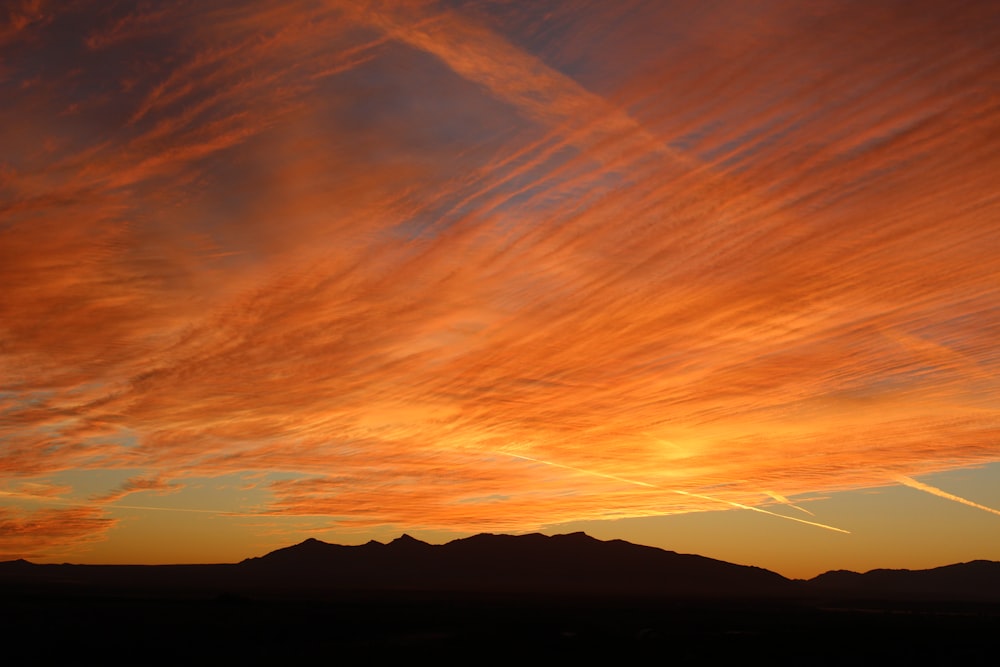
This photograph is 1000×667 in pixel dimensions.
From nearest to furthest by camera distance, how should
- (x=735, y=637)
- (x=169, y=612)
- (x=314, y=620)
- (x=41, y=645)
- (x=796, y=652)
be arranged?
(x=41, y=645)
(x=796, y=652)
(x=735, y=637)
(x=314, y=620)
(x=169, y=612)

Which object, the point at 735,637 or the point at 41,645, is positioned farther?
the point at 735,637

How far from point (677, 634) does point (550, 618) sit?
2160 cm

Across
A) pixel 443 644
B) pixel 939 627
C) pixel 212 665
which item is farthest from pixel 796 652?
pixel 939 627

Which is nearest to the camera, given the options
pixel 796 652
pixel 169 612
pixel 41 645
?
pixel 41 645

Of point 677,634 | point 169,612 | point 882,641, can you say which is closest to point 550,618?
point 677,634

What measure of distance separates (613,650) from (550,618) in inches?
1286

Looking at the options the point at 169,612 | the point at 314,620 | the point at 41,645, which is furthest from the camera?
the point at 169,612

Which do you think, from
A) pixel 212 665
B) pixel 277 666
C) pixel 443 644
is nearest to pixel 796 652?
pixel 443 644

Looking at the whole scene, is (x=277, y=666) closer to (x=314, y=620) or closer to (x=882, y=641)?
(x=314, y=620)

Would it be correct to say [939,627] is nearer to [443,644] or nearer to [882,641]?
[882,641]

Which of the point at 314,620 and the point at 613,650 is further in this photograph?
the point at 314,620

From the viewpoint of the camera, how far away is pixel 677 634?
59.5m

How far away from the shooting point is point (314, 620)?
68688 mm

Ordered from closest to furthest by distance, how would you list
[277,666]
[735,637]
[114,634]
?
1. [277,666]
2. [114,634]
3. [735,637]
